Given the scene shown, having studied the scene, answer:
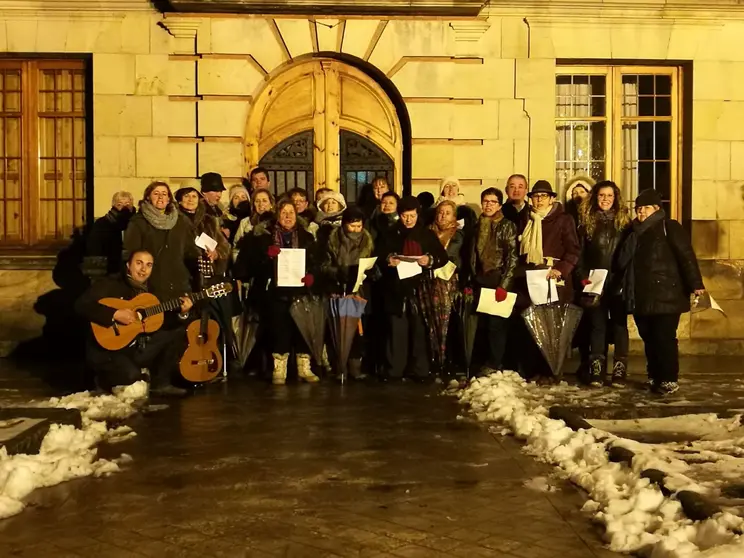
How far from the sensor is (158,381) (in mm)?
8852

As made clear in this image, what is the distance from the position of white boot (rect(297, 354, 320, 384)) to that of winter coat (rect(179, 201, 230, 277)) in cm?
118

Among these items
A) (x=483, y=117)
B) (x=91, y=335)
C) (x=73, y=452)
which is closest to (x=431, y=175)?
(x=483, y=117)

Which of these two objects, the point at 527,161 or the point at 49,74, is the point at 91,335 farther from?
the point at 527,161

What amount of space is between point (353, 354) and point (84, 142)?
539cm

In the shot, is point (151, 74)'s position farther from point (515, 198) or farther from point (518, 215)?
point (518, 215)

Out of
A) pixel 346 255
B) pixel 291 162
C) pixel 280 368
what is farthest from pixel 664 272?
pixel 291 162

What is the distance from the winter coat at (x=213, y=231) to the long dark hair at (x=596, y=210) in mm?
3629

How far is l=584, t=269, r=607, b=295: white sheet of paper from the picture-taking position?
926cm

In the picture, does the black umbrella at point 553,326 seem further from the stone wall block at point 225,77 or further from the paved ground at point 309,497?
the stone wall block at point 225,77

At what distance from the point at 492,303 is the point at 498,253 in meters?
0.54

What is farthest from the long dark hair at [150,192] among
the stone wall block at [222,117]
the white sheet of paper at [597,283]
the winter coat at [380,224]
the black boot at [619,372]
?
the black boot at [619,372]

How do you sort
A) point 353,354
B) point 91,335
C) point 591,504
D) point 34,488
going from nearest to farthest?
point 591,504 < point 34,488 < point 91,335 < point 353,354

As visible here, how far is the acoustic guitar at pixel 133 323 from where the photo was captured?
8.33m

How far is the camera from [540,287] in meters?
9.29
